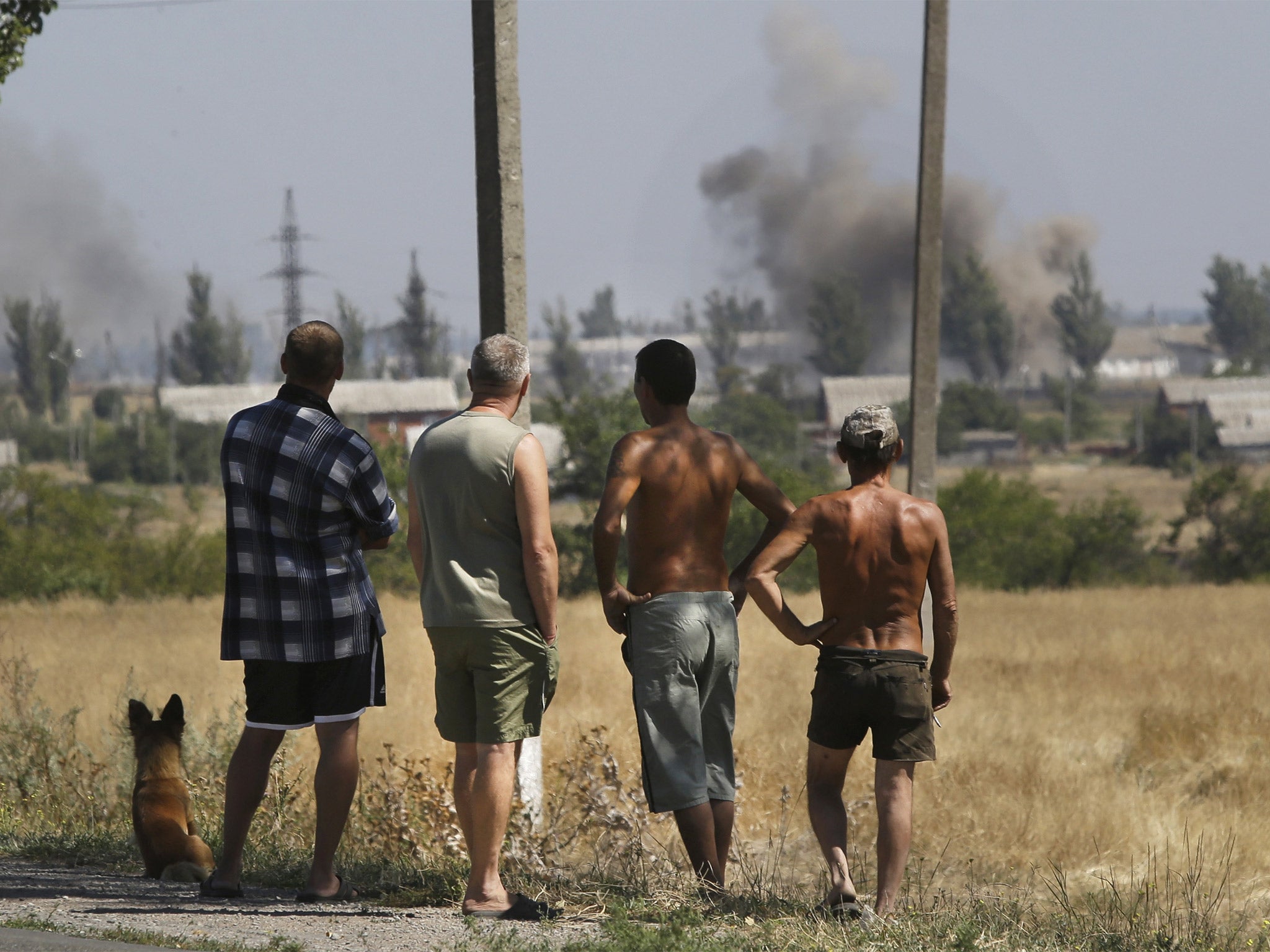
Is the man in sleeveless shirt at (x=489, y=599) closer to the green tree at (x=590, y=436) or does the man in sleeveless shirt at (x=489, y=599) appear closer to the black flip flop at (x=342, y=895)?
the black flip flop at (x=342, y=895)

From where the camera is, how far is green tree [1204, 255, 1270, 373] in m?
151

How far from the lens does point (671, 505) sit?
4.66m

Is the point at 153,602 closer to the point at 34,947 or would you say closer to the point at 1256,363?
the point at 34,947

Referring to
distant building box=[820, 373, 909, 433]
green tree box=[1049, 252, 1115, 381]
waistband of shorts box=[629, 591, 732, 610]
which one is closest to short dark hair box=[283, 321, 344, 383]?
waistband of shorts box=[629, 591, 732, 610]

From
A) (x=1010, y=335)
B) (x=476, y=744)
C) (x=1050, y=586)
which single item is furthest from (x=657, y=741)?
(x=1010, y=335)

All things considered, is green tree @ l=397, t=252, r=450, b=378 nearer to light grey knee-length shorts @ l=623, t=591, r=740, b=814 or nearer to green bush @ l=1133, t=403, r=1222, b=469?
green bush @ l=1133, t=403, r=1222, b=469

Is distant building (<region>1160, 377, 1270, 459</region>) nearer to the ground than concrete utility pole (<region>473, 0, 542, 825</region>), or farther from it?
nearer to the ground

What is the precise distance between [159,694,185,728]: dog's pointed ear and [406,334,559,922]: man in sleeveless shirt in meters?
1.37

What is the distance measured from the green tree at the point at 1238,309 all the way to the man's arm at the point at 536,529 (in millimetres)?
160124

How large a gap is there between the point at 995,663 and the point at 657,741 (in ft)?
41.4

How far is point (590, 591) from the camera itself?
91.0 ft

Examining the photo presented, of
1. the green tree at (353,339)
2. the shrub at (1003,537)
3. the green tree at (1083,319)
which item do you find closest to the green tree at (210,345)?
the green tree at (353,339)

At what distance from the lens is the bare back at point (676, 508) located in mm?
4648

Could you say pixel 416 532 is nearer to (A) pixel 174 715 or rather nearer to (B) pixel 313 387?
→ (B) pixel 313 387
